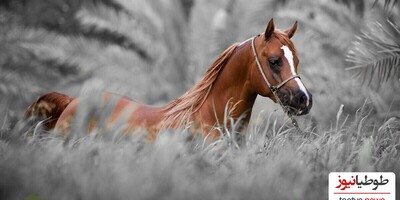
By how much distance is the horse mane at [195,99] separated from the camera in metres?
4.69

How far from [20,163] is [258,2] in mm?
6750

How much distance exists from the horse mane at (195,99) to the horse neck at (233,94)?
61mm

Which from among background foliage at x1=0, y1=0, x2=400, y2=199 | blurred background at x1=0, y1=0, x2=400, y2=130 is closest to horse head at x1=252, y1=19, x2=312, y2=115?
background foliage at x1=0, y1=0, x2=400, y2=199

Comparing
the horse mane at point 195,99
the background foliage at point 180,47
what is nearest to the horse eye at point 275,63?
the horse mane at point 195,99

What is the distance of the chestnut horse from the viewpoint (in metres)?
4.48

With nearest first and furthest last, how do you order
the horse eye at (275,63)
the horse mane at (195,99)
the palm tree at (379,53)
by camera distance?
the horse eye at (275,63), the horse mane at (195,99), the palm tree at (379,53)

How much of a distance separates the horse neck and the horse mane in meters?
0.06

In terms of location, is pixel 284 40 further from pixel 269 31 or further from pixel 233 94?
pixel 233 94

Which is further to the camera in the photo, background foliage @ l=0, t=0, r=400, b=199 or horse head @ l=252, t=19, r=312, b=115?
background foliage @ l=0, t=0, r=400, b=199

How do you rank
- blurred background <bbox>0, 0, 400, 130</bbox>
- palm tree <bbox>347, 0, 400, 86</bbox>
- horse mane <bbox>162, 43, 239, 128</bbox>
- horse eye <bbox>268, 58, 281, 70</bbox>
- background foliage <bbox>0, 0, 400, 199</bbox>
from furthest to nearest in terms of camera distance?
blurred background <bbox>0, 0, 400, 130</bbox>
background foliage <bbox>0, 0, 400, 199</bbox>
palm tree <bbox>347, 0, 400, 86</bbox>
horse mane <bbox>162, 43, 239, 128</bbox>
horse eye <bbox>268, 58, 281, 70</bbox>

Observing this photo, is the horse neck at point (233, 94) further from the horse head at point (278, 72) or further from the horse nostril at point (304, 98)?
the horse nostril at point (304, 98)

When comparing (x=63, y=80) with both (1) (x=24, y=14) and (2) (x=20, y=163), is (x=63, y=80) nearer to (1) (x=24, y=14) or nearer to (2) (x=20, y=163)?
(1) (x=24, y=14)

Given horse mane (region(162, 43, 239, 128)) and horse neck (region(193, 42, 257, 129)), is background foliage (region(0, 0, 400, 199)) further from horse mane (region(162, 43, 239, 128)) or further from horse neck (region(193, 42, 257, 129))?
horse mane (region(162, 43, 239, 128))

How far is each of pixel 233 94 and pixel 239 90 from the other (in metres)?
0.05
